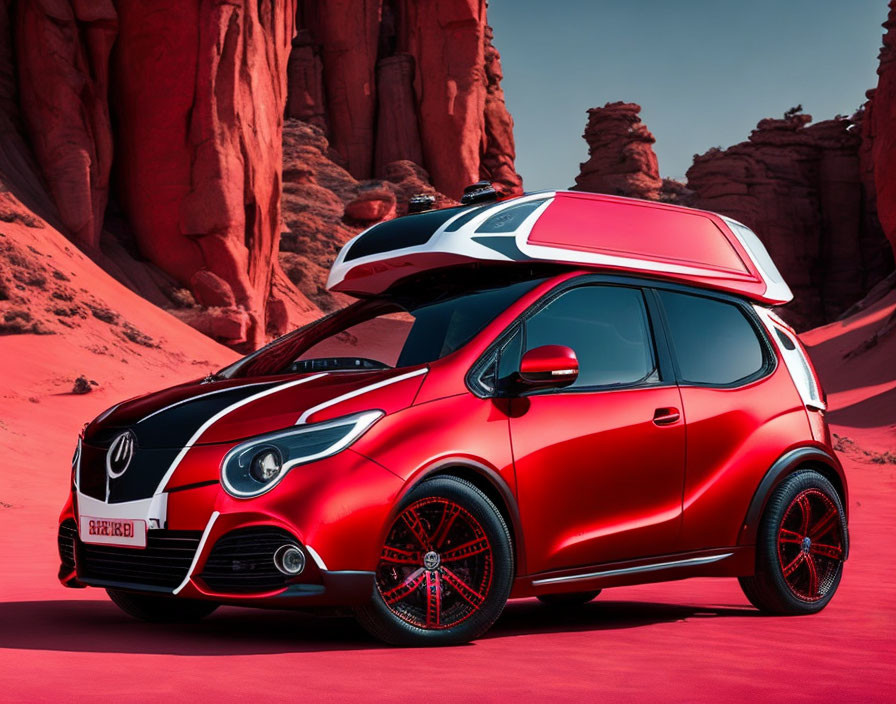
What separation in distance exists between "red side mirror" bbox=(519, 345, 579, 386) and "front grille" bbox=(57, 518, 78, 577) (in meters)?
2.25

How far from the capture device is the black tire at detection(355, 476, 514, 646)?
509 centimetres

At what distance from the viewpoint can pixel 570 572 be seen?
19.0 ft

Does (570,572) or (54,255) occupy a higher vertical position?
(54,255)

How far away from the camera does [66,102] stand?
29.2 meters

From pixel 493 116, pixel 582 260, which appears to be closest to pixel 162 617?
pixel 582 260

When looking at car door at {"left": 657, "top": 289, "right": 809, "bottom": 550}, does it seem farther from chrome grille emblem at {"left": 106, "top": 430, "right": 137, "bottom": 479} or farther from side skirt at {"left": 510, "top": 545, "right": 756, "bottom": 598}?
chrome grille emblem at {"left": 106, "top": 430, "right": 137, "bottom": 479}

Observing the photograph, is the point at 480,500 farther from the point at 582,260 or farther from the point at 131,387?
the point at 131,387

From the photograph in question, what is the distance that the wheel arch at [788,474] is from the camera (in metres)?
6.80

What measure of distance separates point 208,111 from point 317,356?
26433 mm

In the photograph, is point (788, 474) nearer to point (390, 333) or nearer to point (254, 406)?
point (390, 333)

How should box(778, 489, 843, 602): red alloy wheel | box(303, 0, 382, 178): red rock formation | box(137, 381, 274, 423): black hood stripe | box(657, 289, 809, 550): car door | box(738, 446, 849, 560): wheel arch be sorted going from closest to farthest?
box(137, 381, 274, 423): black hood stripe → box(657, 289, 809, 550): car door → box(738, 446, 849, 560): wheel arch → box(778, 489, 843, 602): red alloy wheel → box(303, 0, 382, 178): red rock formation

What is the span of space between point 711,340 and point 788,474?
Result: 0.92 m

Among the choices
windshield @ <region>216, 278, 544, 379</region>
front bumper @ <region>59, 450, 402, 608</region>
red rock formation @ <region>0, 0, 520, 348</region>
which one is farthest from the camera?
red rock formation @ <region>0, 0, 520, 348</region>

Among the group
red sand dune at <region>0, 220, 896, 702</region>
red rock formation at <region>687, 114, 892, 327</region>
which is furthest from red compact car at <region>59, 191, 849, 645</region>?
red rock formation at <region>687, 114, 892, 327</region>
